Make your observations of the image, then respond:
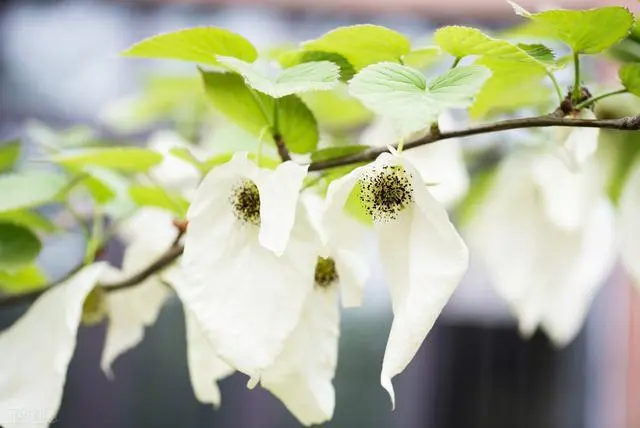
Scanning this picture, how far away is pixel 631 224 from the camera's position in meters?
0.35

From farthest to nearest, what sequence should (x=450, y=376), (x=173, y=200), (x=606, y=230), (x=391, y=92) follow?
(x=450, y=376), (x=606, y=230), (x=173, y=200), (x=391, y=92)

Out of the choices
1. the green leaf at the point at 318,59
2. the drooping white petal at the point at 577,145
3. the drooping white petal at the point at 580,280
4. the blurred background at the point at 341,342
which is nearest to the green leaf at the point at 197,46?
the green leaf at the point at 318,59

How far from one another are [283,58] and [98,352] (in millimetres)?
1286

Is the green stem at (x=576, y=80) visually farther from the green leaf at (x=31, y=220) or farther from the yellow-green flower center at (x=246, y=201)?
the green leaf at (x=31, y=220)

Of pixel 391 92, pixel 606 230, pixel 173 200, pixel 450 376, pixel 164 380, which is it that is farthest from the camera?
pixel 450 376

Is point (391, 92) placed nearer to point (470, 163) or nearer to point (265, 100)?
point (265, 100)

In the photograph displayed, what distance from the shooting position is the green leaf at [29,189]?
0.92 feet

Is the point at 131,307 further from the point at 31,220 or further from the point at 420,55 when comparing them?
the point at 420,55

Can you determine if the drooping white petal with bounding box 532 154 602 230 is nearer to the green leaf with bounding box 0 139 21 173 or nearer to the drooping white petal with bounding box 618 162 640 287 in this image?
the drooping white petal with bounding box 618 162 640 287

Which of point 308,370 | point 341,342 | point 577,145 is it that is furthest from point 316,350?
point 341,342

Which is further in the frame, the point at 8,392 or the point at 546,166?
the point at 546,166

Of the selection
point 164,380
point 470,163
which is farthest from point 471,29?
point 164,380

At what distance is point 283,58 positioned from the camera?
0.25m

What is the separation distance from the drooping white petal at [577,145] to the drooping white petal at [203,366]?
141 mm
